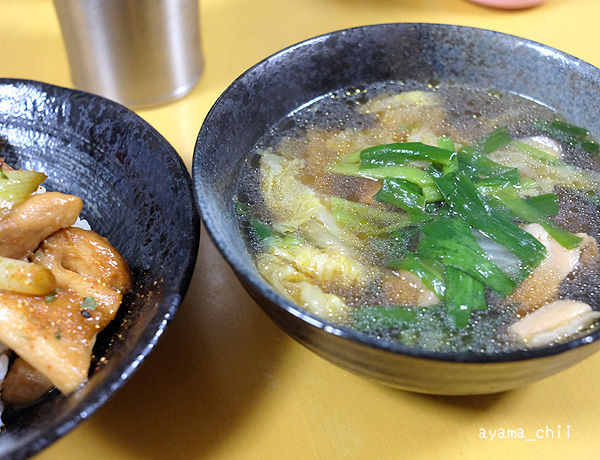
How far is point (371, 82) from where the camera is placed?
5.18 feet

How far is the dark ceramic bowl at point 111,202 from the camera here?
2.99 feet

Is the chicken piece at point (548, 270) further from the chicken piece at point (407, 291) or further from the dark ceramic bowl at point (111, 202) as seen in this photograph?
the dark ceramic bowl at point (111, 202)

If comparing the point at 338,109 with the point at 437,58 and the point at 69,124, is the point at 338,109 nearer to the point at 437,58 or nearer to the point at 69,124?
the point at 437,58

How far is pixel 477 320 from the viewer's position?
1.01 m

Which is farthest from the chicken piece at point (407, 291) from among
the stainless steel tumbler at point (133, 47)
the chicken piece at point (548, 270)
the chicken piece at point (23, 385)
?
the stainless steel tumbler at point (133, 47)

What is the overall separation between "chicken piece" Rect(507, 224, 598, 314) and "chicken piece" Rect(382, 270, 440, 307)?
0.15m

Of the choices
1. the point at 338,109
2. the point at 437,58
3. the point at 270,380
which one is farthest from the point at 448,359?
the point at 437,58

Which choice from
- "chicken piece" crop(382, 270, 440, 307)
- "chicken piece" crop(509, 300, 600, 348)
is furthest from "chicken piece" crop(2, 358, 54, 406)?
"chicken piece" crop(509, 300, 600, 348)

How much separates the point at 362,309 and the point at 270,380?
272 mm

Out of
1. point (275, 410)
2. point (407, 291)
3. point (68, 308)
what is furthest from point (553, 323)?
point (68, 308)

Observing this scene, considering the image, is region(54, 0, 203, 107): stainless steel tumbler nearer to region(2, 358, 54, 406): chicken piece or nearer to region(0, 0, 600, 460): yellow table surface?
A: region(0, 0, 600, 460): yellow table surface

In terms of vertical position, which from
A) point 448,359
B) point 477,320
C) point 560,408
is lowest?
point 560,408

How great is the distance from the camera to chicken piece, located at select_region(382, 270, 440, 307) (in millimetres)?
1035

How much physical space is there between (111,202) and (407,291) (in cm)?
72
